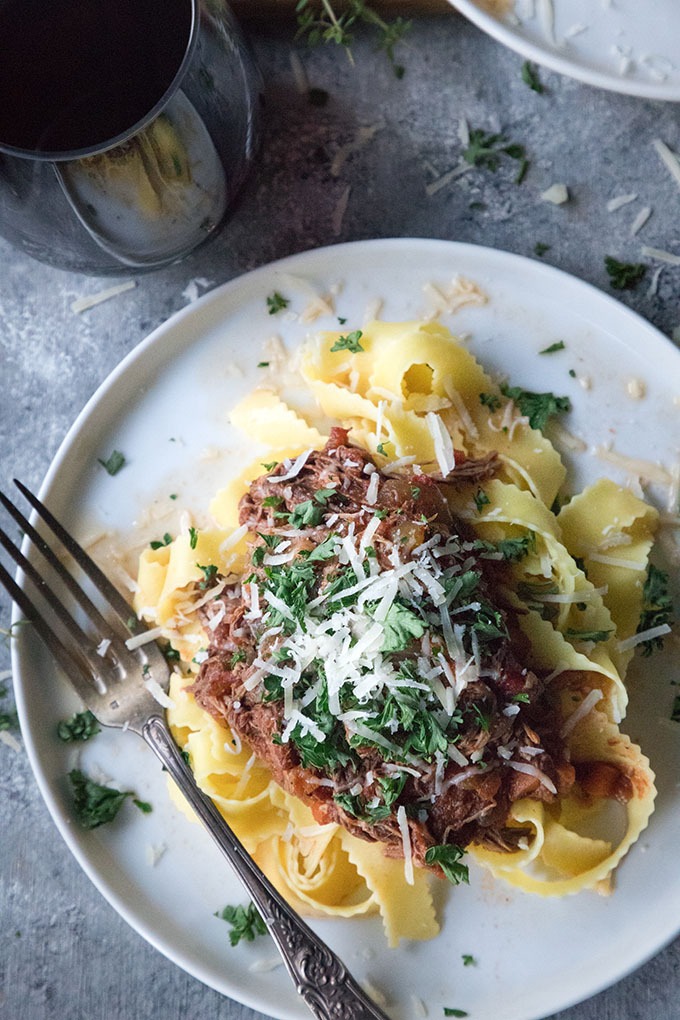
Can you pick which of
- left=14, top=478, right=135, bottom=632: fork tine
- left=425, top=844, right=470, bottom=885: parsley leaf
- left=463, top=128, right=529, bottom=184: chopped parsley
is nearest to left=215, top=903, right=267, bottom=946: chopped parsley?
left=425, top=844, right=470, bottom=885: parsley leaf

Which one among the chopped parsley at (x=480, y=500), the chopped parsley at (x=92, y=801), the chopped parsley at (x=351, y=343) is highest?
the chopped parsley at (x=351, y=343)

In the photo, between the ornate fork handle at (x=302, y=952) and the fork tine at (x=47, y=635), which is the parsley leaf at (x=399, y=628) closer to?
the ornate fork handle at (x=302, y=952)

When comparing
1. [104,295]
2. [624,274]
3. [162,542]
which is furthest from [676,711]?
[104,295]

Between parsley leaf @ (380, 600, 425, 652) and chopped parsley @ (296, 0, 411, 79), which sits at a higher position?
chopped parsley @ (296, 0, 411, 79)

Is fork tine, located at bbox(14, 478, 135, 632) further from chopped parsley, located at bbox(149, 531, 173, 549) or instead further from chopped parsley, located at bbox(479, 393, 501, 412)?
chopped parsley, located at bbox(479, 393, 501, 412)

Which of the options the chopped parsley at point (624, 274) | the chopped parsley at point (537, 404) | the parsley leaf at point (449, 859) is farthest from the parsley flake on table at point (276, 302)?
the parsley leaf at point (449, 859)

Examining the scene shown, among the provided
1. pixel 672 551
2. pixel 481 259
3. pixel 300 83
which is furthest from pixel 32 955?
pixel 300 83
